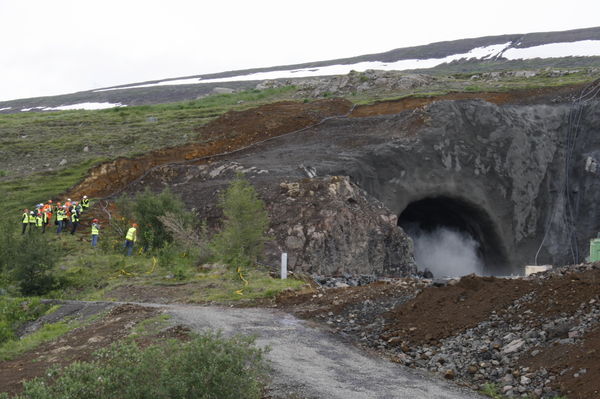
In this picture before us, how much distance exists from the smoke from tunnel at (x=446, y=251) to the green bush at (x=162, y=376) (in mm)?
26931

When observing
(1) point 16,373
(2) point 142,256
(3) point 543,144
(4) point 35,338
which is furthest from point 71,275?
(3) point 543,144

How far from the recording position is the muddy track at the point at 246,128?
35531mm

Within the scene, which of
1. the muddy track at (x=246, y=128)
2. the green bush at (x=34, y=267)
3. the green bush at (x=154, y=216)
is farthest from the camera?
the muddy track at (x=246, y=128)

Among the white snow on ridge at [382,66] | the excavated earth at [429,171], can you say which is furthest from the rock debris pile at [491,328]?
the white snow on ridge at [382,66]

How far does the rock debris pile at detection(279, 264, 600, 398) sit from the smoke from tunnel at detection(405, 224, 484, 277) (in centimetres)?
1906

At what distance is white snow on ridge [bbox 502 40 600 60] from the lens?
79.6 metres

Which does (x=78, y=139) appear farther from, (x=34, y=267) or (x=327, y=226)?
(x=327, y=226)

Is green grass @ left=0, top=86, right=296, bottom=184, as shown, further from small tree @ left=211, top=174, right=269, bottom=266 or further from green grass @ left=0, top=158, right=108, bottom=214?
small tree @ left=211, top=174, right=269, bottom=266

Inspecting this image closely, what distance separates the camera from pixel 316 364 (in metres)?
11.0

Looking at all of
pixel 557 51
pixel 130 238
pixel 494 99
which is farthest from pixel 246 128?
pixel 557 51

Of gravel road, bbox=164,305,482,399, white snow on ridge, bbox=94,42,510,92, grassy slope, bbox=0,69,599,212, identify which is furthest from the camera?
white snow on ridge, bbox=94,42,510,92

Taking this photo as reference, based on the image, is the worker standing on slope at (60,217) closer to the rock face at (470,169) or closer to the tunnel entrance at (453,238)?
the rock face at (470,169)

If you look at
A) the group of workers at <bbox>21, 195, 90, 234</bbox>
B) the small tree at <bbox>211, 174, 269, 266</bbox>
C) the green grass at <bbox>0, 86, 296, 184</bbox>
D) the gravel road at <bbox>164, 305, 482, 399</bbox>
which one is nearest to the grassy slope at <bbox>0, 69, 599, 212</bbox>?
the green grass at <bbox>0, 86, 296, 184</bbox>

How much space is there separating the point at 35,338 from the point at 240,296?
5.11 m
